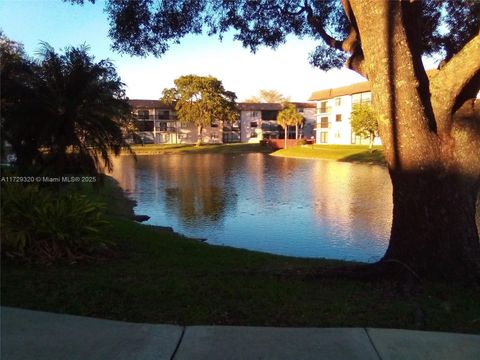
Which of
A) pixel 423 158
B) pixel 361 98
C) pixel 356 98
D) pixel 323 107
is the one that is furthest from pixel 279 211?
pixel 323 107

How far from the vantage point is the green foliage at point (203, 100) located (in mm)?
82625

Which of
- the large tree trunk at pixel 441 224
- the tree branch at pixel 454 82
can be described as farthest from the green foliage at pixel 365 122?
the large tree trunk at pixel 441 224

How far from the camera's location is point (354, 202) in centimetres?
→ 2281

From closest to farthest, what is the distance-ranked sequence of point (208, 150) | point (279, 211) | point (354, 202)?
point (279, 211)
point (354, 202)
point (208, 150)

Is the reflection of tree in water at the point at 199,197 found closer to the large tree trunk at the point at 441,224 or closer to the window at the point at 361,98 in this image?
the large tree trunk at the point at 441,224

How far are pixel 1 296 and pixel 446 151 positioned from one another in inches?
203

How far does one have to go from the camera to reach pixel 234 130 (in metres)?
105

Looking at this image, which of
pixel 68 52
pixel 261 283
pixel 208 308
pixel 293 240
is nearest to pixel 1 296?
pixel 208 308

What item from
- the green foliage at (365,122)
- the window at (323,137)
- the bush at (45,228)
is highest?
the green foliage at (365,122)

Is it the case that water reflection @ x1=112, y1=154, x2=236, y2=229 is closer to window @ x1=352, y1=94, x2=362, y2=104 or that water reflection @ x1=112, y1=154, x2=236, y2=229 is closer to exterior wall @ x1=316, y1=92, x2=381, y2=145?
window @ x1=352, y1=94, x2=362, y2=104

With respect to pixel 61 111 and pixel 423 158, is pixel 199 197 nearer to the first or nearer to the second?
pixel 61 111

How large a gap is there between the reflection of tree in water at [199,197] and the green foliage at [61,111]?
747cm

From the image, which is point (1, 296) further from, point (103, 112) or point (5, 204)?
point (103, 112)

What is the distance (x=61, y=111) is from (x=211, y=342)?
7.30m
